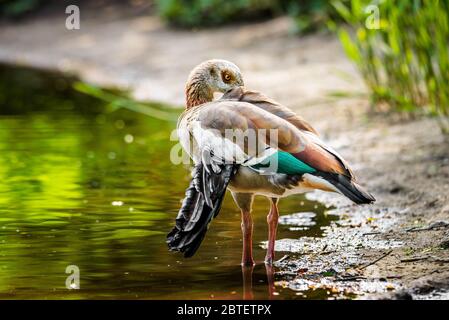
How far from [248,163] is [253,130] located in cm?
18

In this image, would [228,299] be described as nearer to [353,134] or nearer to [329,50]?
[353,134]

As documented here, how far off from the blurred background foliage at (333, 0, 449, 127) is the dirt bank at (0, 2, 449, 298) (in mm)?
321

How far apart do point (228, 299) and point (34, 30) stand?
17.5 m

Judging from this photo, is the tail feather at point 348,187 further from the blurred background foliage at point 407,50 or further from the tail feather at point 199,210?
the blurred background foliage at point 407,50

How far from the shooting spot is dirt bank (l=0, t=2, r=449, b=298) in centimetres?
514

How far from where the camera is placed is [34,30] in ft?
69.7

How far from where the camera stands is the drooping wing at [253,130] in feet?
15.9

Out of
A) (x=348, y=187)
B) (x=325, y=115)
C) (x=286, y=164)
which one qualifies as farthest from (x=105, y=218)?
(x=325, y=115)

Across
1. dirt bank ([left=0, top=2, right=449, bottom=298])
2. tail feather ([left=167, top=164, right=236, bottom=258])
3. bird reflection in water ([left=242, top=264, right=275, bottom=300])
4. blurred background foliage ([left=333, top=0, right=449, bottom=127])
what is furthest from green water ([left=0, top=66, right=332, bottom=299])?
blurred background foliage ([left=333, top=0, right=449, bottom=127])

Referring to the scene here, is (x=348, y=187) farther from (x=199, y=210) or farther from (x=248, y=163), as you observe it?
(x=199, y=210)

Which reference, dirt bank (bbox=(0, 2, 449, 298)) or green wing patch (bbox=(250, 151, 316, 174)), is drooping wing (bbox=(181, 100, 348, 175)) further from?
dirt bank (bbox=(0, 2, 449, 298))

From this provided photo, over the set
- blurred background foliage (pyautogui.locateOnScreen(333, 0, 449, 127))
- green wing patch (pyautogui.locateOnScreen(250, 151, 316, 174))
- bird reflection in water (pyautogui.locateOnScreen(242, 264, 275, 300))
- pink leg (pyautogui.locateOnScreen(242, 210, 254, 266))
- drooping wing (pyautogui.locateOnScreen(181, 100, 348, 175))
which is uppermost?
blurred background foliage (pyautogui.locateOnScreen(333, 0, 449, 127))

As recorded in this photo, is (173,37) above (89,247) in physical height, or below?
above

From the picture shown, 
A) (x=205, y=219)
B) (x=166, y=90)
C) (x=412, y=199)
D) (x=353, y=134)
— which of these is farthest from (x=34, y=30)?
(x=205, y=219)
